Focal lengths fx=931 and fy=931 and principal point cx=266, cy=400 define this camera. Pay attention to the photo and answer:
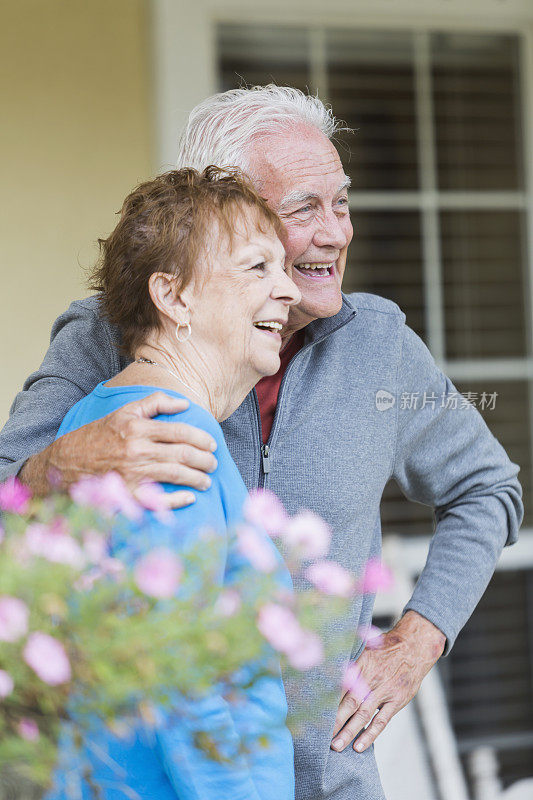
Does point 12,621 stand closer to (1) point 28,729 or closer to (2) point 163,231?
(1) point 28,729

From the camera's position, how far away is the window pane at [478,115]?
3.38 metres

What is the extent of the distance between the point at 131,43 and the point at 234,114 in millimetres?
1592

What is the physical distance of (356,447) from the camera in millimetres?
1557

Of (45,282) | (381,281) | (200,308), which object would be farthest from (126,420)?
(381,281)

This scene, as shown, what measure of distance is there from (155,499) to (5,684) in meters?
0.38

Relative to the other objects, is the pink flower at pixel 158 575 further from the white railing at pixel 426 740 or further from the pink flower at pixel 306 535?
the white railing at pixel 426 740

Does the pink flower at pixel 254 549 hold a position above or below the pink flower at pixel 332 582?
above

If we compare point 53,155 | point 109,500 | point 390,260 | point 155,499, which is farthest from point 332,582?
point 390,260

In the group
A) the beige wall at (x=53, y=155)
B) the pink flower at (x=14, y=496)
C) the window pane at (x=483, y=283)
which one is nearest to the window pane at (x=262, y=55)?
the beige wall at (x=53, y=155)

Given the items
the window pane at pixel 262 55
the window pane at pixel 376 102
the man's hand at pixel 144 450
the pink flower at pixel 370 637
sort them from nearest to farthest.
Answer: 1. the man's hand at pixel 144 450
2. the pink flower at pixel 370 637
3. the window pane at pixel 262 55
4. the window pane at pixel 376 102

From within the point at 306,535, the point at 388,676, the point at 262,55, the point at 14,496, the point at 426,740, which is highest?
the point at 262,55

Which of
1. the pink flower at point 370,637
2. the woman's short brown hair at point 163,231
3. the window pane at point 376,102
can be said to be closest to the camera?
the woman's short brown hair at point 163,231

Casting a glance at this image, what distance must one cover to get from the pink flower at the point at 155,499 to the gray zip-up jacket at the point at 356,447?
0.30 metres

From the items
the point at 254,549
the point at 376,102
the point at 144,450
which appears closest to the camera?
the point at 254,549
